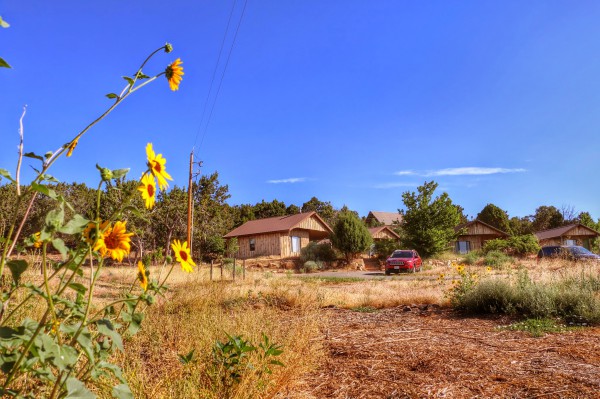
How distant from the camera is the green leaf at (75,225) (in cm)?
122

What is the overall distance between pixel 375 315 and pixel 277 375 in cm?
413

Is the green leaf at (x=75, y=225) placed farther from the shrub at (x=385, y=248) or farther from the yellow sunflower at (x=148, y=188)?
the shrub at (x=385, y=248)

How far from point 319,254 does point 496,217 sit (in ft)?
91.7

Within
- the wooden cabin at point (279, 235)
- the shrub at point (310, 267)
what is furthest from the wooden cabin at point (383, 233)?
the shrub at point (310, 267)

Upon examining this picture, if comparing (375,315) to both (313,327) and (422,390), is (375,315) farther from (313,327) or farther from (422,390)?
(422,390)

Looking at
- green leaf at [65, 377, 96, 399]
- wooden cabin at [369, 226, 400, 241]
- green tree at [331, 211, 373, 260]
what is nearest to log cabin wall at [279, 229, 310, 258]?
Result: green tree at [331, 211, 373, 260]

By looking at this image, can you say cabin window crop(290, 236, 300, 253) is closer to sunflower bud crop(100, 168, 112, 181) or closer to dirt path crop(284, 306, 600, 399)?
dirt path crop(284, 306, 600, 399)

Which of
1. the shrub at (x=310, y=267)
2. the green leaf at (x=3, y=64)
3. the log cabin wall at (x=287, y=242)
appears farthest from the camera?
the log cabin wall at (x=287, y=242)

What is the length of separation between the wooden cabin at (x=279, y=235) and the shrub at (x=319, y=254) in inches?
112

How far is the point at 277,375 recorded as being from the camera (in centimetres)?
322

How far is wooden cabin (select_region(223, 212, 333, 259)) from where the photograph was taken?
35000 mm

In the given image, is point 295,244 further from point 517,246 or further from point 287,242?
point 517,246

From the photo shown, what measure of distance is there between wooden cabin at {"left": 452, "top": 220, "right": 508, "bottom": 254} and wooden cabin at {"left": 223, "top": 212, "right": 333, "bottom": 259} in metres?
13.6

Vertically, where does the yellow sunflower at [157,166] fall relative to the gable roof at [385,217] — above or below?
below
